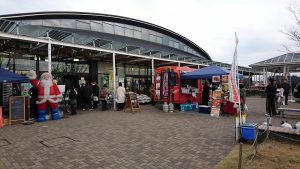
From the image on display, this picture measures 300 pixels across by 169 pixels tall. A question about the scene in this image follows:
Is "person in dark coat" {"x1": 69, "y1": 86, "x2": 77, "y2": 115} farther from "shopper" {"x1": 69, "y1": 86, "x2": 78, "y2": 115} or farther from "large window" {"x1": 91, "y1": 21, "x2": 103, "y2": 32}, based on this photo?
"large window" {"x1": 91, "y1": 21, "x2": 103, "y2": 32}

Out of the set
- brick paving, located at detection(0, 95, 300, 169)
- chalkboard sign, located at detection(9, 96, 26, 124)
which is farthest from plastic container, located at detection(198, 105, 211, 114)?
chalkboard sign, located at detection(9, 96, 26, 124)

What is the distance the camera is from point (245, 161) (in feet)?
14.7

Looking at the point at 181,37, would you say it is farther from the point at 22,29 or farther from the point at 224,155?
the point at 224,155

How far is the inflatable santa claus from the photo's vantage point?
936cm

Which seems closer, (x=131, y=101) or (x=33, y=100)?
(x=33, y=100)

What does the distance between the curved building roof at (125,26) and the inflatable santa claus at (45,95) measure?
10.7 m

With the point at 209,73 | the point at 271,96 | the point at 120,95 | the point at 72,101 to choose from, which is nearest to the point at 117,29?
the point at 120,95

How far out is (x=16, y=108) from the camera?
29.1 ft

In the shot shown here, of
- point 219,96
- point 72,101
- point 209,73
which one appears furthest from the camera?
point 209,73

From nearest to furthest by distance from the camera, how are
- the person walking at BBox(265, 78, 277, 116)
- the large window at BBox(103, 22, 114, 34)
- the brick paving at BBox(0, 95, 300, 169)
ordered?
the brick paving at BBox(0, 95, 300, 169), the person walking at BBox(265, 78, 277, 116), the large window at BBox(103, 22, 114, 34)

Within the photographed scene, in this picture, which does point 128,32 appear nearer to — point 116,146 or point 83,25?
point 83,25

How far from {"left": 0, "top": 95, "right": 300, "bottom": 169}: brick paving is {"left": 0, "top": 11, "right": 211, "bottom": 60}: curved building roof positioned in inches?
555

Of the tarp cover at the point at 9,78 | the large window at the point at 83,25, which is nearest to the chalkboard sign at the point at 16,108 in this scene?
the tarp cover at the point at 9,78

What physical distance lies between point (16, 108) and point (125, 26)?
1859 cm
